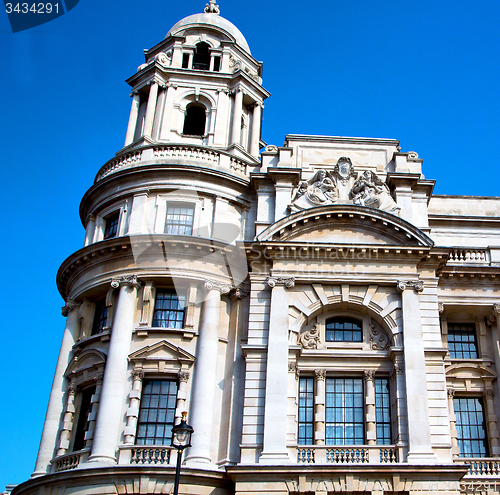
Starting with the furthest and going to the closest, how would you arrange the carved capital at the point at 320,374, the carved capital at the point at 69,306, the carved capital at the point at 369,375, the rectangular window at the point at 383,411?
1. the carved capital at the point at 69,306
2. the carved capital at the point at 320,374
3. the carved capital at the point at 369,375
4. the rectangular window at the point at 383,411

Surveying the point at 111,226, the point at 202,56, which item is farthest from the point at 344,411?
the point at 202,56

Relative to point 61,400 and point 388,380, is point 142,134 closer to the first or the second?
point 61,400

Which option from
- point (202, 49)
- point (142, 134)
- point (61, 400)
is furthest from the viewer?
point (202, 49)

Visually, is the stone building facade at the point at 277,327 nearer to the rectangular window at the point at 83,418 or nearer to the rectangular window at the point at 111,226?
the rectangular window at the point at 83,418

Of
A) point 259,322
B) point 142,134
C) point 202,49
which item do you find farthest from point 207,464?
point 202,49

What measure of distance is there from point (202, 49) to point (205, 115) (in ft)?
17.8

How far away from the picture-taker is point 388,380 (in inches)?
1093

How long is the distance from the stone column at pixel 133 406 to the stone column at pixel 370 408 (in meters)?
9.13

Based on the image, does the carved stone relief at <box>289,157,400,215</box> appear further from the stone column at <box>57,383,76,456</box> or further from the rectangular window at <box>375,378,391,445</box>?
the stone column at <box>57,383,76,456</box>

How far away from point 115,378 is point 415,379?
11936mm

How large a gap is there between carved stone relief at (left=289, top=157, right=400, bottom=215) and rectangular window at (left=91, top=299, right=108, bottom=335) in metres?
9.67

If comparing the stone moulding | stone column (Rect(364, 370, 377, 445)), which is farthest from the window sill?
the stone moulding

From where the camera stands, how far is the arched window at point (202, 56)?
4009 centimetres

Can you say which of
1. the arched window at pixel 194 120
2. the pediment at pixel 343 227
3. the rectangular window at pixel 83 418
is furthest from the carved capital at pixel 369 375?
the arched window at pixel 194 120
